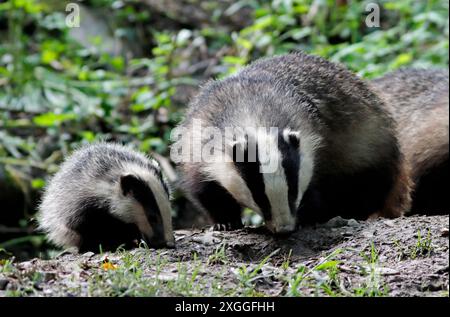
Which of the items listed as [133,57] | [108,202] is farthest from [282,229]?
[133,57]

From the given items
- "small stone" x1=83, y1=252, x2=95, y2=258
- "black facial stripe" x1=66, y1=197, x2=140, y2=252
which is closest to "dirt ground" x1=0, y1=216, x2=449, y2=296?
"small stone" x1=83, y1=252, x2=95, y2=258

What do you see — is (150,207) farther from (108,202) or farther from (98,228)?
(98,228)

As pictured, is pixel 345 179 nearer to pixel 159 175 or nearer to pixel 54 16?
pixel 159 175

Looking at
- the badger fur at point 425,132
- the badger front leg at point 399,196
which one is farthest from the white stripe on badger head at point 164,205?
the badger fur at point 425,132

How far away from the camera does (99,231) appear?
6.20 metres

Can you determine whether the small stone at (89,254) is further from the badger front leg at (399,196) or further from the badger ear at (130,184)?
the badger front leg at (399,196)

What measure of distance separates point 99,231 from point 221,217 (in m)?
1.07

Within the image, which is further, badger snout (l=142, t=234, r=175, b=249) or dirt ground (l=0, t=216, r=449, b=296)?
badger snout (l=142, t=234, r=175, b=249)

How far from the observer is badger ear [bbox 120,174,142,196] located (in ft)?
19.2

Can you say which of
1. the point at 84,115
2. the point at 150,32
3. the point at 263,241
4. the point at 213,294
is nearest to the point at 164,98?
the point at 84,115

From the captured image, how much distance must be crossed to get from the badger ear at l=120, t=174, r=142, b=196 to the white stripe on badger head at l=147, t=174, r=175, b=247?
0.33 ft

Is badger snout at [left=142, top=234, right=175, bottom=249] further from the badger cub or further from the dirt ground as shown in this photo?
the dirt ground

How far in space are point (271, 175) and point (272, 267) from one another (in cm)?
63

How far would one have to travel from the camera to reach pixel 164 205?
18.9 ft
